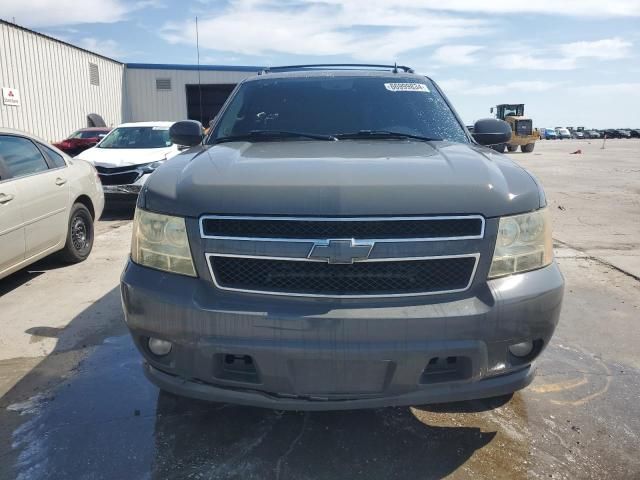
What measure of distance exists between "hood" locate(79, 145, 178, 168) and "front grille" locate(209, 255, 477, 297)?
771 cm

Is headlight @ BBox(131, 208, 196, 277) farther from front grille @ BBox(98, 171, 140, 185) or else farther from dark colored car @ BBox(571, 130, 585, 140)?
dark colored car @ BBox(571, 130, 585, 140)

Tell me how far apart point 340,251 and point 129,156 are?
8309 millimetres

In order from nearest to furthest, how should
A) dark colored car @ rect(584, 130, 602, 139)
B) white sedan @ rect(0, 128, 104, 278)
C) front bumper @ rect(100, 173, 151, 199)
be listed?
white sedan @ rect(0, 128, 104, 278) < front bumper @ rect(100, 173, 151, 199) < dark colored car @ rect(584, 130, 602, 139)

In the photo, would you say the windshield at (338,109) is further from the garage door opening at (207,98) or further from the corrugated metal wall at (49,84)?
the garage door opening at (207,98)

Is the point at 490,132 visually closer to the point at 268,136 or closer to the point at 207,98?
the point at 268,136

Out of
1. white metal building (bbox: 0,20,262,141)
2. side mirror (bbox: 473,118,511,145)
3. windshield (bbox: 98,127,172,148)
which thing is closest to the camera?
side mirror (bbox: 473,118,511,145)

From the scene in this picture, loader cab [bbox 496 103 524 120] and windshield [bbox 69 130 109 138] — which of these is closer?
windshield [bbox 69 130 109 138]

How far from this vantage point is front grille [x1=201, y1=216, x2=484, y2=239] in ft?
6.98

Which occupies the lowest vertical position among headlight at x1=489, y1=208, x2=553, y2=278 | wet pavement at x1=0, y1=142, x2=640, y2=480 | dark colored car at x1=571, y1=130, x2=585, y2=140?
dark colored car at x1=571, y1=130, x2=585, y2=140

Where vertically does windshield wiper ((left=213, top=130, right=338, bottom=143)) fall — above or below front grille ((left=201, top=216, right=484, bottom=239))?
above

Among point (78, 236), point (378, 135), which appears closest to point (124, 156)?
point (78, 236)

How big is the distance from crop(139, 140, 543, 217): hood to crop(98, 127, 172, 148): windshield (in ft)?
26.9

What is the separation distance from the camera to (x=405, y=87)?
12.7ft

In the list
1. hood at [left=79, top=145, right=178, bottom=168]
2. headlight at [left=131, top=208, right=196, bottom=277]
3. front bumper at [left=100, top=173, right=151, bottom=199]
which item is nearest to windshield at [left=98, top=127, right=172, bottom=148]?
hood at [left=79, top=145, right=178, bottom=168]
